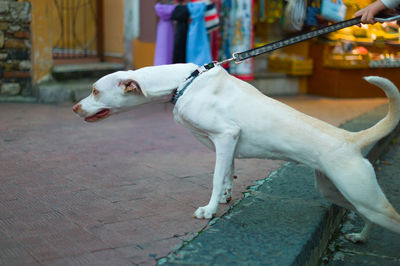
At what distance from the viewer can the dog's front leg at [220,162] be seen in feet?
8.49

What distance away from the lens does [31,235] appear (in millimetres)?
2414

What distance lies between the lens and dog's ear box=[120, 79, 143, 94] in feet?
8.48

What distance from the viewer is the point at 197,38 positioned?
6.11 m

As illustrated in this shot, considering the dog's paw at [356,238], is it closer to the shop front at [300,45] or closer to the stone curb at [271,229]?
the stone curb at [271,229]

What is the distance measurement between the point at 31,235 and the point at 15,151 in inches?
75.2

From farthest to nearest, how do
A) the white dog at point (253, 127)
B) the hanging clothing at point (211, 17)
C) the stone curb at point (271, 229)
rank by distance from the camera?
the hanging clothing at point (211, 17), the white dog at point (253, 127), the stone curb at point (271, 229)

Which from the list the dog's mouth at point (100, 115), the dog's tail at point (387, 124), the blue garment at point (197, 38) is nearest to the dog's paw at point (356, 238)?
the dog's tail at point (387, 124)

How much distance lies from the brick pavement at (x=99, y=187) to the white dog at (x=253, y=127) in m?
0.42

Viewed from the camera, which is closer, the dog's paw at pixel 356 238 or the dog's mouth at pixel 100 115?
the dog's mouth at pixel 100 115

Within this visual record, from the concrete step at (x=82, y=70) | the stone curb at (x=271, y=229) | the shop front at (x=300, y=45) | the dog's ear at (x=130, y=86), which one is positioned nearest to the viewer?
the stone curb at (x=271, y=229)

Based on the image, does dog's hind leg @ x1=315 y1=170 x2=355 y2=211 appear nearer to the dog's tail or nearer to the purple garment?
the dog's tail

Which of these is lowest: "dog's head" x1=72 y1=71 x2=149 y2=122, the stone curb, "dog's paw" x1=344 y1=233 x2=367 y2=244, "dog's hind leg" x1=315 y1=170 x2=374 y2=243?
"dog's paw" x1=344 y1=233 x2=367 y2=244

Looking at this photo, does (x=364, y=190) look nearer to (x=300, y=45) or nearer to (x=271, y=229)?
(x=271, y=229)

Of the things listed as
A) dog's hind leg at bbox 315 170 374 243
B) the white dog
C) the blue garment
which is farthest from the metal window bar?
dog's hind leg at bbox 315 170 374 243
